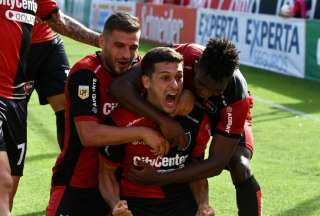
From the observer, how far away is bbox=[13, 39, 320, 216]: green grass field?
6000 millimetres

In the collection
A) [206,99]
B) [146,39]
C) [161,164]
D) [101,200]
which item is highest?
[206,99]

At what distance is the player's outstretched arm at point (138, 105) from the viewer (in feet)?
13.4

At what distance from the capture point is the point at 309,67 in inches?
570

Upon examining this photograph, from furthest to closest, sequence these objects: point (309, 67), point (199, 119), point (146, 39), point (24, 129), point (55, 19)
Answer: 1. point (146, 39)
2. point (309, 67)
3. point (55, 19)
4. point (24, 129)
5. point (199, 119)

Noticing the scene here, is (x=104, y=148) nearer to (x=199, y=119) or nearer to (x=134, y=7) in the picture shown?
(x=199, y=119)

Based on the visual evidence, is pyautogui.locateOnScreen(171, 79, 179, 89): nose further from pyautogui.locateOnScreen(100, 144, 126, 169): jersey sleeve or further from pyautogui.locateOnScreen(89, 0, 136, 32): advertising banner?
pyautogui.locateOnScreen(89, 0, 136, 32): advertising banner

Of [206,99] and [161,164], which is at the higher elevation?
[206,99]

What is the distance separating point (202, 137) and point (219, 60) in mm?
518

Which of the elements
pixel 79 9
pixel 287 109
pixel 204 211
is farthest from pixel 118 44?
pixel 79 9

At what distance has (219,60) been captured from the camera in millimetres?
4031

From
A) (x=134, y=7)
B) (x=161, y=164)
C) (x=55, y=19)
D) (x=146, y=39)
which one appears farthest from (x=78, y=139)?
(x=134, y=7)

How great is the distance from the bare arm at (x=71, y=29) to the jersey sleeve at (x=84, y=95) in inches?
34.8

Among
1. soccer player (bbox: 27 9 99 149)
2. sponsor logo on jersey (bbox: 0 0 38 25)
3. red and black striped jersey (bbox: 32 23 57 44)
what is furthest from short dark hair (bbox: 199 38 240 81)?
red and black striped jersey (bbox: 32 23 57 44)

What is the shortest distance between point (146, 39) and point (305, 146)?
49.9 feet
